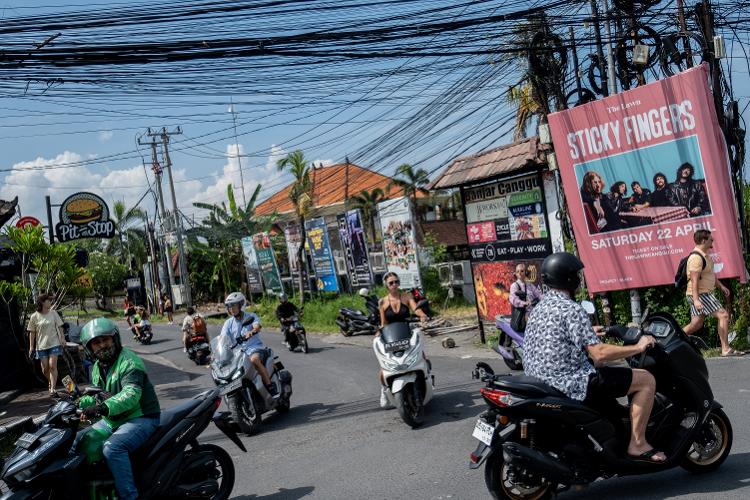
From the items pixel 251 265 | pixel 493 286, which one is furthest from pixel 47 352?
pixel 251 265

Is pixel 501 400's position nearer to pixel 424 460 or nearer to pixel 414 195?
pixel 424 460

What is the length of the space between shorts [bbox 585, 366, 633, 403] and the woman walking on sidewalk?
430 inches

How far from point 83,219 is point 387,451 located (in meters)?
14.0

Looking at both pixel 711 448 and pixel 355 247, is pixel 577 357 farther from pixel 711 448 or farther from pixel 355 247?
pixel 355 247

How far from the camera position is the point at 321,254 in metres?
26.3

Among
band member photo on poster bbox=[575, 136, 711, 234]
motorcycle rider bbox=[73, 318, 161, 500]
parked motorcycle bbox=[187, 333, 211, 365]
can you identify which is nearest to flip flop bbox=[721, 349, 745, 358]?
band member photo on poster bbox=[575, 136, 711, 234]

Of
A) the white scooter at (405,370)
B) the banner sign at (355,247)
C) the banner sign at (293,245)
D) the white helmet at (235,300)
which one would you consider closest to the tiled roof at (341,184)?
the banner sign at (293,245)

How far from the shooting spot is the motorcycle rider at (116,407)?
16.4 ft

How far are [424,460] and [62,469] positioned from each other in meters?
3.03

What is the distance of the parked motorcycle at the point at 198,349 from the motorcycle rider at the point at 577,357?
46.7ft

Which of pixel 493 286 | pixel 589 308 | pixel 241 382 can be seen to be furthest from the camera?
pixel 493 286

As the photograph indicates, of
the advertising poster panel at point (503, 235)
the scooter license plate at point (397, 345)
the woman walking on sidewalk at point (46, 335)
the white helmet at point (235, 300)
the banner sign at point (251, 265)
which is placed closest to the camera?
the scooter license plate at point (397, 345)

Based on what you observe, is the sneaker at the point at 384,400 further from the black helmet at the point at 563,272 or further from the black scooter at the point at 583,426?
the black helmet at the point at 563,272

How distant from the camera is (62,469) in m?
4.75
